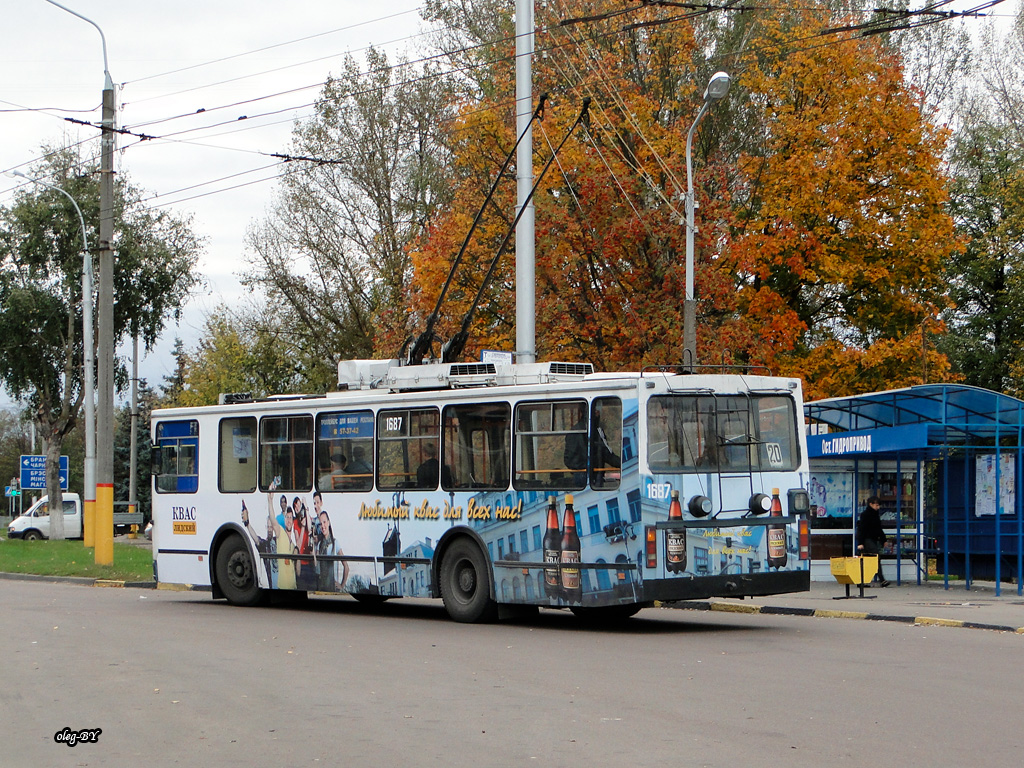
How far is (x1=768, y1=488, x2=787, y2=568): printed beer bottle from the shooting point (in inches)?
607

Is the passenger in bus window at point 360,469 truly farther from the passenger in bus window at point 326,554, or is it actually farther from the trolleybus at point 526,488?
the passenger in bus window at point 326,554

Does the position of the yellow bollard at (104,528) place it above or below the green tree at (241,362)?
below

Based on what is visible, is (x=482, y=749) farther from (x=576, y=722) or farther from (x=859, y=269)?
(x=859, y=269)

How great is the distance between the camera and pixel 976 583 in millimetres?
23016

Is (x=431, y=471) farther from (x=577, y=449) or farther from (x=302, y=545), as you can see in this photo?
(x=302, y=545)

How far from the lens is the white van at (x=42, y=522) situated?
182ft

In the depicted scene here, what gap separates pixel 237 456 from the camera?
65.2 feet

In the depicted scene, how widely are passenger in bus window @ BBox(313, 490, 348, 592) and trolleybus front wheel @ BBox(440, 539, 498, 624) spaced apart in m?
→ 1.94

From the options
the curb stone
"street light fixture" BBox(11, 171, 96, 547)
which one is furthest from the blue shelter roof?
"street light fixture" BBox(11, 171, 96, 547)

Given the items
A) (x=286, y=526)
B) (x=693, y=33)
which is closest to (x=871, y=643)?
(x=286, y=526)

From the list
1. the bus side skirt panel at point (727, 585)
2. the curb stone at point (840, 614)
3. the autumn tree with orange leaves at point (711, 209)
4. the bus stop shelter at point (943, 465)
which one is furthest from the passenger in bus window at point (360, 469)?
the autumn tree with orange leaves at point (711, 209)

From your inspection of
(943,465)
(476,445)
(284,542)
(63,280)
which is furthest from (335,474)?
(63,280)

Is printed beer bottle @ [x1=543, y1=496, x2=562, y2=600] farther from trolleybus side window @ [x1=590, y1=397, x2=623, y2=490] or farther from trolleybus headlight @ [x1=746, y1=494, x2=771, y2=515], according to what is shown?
trolleybus headlight @ [x1=746, y1=494, x2=771, y2=515]

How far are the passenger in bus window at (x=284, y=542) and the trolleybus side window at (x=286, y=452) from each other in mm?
257
